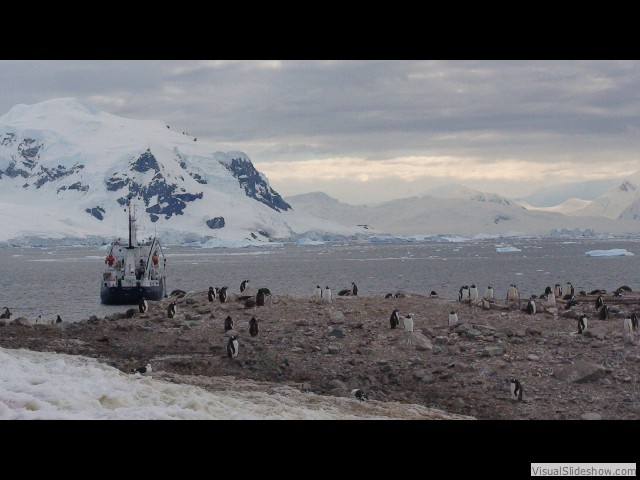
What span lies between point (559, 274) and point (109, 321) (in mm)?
53474

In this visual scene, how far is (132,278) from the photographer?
47.1 metres

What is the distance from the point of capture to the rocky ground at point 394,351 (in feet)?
48.2

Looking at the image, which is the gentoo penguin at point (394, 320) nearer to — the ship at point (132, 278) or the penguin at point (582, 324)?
the penguin at point (582, 324)

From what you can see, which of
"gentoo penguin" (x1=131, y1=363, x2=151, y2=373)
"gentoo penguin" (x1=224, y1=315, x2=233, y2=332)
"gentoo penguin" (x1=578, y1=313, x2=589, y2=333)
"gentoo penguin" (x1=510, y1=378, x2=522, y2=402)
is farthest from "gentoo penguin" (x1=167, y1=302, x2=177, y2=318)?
"gentoo penguin" (x1=578, y1=313, x2=589, y2=333)

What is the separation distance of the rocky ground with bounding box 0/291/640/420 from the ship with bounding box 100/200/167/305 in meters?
23.8

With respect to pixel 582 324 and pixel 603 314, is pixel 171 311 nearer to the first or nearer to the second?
pixel 582 324

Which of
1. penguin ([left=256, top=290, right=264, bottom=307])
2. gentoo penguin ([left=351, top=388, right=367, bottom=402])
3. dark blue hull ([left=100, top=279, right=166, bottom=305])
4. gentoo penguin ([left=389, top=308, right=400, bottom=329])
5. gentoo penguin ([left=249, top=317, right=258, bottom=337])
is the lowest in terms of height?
dark blue hull ([left=100, top=279, right=166, bottom=305])

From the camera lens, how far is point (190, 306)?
900 inches

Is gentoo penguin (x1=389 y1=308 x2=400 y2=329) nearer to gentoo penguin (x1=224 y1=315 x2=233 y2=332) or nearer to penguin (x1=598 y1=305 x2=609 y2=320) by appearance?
gentoo penguin (x1=224 y1=315 x2=233 y2=332)

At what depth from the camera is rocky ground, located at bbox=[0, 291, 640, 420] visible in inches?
579

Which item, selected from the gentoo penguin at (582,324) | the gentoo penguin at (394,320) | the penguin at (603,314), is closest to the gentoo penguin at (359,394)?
the gentoo penguin at (394,320)

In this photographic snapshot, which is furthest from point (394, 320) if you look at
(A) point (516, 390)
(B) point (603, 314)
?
(B) point (603, 314)
